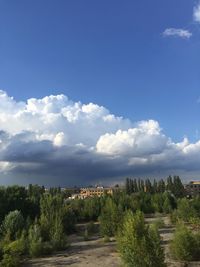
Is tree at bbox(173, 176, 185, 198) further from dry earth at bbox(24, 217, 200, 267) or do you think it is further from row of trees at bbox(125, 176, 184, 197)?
dry earth at bbox(24, 217, 200, 267)

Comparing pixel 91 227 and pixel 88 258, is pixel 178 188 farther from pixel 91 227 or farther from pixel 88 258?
pixel 88 258

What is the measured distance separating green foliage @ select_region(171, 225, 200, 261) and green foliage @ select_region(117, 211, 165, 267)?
14.0ft

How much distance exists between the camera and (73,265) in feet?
80.4

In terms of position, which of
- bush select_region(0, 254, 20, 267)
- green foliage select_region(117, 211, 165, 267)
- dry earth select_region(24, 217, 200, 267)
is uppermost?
green foliage select_region(117, 211, 165, 267)

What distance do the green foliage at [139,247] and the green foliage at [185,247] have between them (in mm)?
4253

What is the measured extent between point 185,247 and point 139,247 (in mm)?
5601

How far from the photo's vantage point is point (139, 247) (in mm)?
18922

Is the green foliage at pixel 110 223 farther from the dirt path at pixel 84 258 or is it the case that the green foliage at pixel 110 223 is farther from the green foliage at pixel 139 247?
the green foliage at pixel 139 247

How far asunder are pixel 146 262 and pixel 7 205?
123ft

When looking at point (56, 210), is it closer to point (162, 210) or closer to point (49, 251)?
point (49, 251)

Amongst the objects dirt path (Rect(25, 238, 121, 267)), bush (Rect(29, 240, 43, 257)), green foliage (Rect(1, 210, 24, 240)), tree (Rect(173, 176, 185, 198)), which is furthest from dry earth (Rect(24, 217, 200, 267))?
tree (Rect(173, 176, 185, 198))

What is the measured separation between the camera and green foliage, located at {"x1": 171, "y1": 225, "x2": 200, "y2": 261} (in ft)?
76.8

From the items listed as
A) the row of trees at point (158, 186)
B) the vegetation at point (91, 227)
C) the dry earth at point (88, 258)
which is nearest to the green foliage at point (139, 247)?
the vegetation at point (91, 227)

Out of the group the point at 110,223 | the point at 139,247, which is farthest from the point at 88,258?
the point at 110,223
